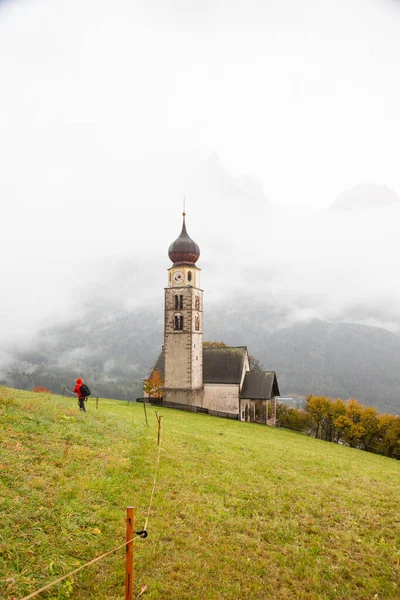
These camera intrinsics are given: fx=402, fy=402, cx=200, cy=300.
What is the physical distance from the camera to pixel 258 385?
5397cm

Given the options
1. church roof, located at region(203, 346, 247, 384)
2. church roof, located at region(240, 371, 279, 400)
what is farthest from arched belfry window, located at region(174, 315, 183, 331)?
church roof, located at region(240, 371, 279, 400)

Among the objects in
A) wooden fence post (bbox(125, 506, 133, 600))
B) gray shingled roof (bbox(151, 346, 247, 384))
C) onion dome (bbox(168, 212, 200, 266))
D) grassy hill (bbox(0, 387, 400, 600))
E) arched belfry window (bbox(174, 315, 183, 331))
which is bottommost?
grassy hill (bbox(0, 387, 400, 600))

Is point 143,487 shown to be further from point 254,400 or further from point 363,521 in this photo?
point 254,400

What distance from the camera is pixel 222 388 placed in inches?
2096

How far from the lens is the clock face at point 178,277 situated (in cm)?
5438

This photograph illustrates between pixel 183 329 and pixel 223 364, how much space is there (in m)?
7.53

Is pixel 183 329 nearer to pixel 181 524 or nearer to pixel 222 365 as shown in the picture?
pixel 222 365

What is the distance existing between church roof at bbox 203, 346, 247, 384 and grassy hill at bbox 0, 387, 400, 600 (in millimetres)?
35158

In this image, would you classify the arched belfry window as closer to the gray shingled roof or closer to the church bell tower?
the church bell tower

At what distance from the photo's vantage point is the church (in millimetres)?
52094

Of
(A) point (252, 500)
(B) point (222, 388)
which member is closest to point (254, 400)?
(B) point (222, 388)

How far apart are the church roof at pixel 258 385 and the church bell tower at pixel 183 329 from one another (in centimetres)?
617

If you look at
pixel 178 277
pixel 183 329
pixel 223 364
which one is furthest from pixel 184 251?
pixel 223 364

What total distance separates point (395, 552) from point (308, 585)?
3317 millimetres
